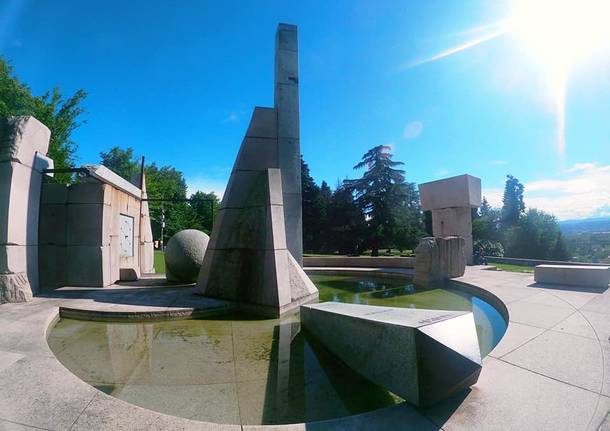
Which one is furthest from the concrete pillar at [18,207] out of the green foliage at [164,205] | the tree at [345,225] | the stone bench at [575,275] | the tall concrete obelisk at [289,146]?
the tree at [345,225]

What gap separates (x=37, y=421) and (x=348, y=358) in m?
3.38

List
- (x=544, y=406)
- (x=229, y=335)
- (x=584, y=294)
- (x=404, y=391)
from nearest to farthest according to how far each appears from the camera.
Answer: (x=544, y=406) → (x=404, y=391) → (x=229, y=335) → (x=584, y=294)

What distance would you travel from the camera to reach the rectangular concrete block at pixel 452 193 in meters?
17.2

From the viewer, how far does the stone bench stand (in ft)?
30.0

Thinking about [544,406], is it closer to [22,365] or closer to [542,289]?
[22,365]

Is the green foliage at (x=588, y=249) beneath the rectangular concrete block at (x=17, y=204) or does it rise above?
beneath

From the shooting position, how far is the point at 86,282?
10203 mm

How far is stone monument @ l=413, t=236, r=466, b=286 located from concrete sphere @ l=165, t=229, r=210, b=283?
7981mm

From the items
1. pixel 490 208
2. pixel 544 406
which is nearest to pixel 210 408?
pixel 544 406

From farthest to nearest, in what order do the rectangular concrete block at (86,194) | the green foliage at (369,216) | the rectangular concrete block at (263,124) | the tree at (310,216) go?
the tree at (310,216), the green foliage at (369,216), the rectangular concrete block at (86,194), the rectangular concrete block at (263,124)

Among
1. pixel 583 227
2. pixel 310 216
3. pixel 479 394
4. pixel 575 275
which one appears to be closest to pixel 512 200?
pixel 310 216

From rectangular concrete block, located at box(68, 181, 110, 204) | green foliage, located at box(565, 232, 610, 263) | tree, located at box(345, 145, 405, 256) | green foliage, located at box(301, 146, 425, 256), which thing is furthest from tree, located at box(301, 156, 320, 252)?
rectangular concrete block, located at box(68, 181, 110, 204)

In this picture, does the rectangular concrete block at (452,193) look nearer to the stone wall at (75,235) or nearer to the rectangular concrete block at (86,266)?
the stone wall at (75,235)

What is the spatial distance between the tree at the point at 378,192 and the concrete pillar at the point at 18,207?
1162 inches
